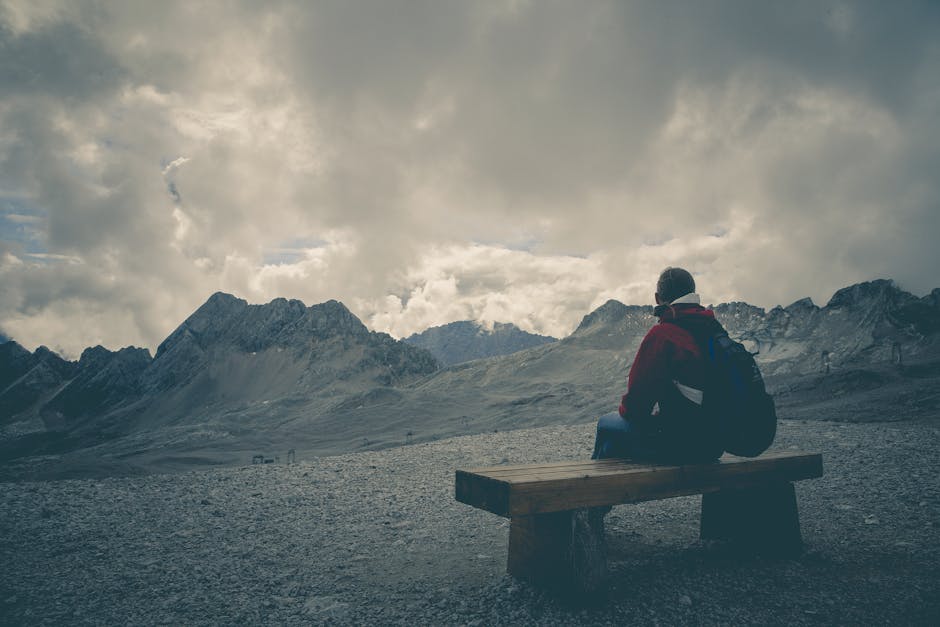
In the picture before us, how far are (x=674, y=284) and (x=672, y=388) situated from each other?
89 cm

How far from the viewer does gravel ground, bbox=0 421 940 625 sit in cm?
402

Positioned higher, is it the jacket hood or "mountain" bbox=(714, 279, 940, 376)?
"mountain" bbox=(714, 279, 940, 376)

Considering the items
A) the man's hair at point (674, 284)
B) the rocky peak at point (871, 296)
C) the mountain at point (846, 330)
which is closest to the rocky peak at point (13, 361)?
the mountain at point (846, 330)

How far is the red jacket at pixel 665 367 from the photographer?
159 inches

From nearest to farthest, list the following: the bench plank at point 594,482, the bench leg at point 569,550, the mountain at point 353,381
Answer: the bench plank at point 594,482 < the bench leg at point 569,550 < the mountain at point 353,381

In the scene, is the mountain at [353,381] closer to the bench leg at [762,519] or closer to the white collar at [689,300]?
the bench leg at [762,519]

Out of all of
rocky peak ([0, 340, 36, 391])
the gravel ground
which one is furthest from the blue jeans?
rocky peak ([0, 340, 36, 391])

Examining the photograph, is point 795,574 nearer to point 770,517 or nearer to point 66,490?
point 770,517

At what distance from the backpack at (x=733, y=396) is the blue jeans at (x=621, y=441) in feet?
1.86

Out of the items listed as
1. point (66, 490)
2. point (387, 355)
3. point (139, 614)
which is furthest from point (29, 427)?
point (139, 614)

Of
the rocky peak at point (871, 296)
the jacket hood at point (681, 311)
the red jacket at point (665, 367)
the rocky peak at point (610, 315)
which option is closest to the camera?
the red jacket at point (665, 367)

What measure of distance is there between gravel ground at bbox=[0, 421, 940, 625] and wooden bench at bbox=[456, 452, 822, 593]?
0.23 m

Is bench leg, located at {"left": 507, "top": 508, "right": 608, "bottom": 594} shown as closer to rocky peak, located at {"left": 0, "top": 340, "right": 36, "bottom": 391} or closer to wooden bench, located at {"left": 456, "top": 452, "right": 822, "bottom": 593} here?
wooden bench, located at {"left": 456, "top": 452, "right": 822, "bottom": 593}

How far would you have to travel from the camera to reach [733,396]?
4105 mm
